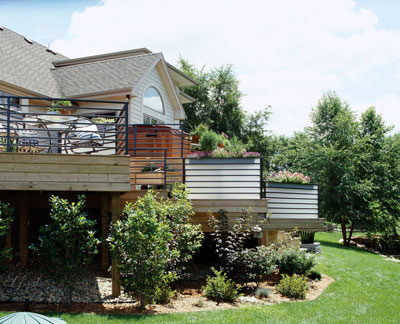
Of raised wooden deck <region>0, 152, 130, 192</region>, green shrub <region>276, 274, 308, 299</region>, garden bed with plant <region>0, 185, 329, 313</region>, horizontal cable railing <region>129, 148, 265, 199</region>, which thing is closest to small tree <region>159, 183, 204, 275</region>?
garden bed with plant <region>0, 185, 329, 313</region>

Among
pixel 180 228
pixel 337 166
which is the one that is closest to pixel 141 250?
pixel 180 228

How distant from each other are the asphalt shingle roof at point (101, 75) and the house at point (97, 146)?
0.14 feet

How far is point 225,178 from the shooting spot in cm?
1007

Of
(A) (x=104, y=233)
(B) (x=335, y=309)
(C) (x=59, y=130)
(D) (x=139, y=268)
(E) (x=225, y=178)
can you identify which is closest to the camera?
(D) (x=139, y=268)

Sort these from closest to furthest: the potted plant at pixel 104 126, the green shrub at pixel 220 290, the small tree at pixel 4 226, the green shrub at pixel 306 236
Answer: the small tree at pixel 4 226 → the potted plant at pixel 104 126 → the green shrub at pixel 220 290 → the green shrub at pixel 306 236

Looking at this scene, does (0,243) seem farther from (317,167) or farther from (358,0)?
(317,167)

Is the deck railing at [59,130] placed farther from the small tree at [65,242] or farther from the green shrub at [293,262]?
the green shrub at [293,262]

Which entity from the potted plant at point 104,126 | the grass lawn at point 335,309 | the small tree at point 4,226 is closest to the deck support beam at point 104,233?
the potted plant at point 104,126

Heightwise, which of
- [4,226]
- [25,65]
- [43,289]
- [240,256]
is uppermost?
[25,65]

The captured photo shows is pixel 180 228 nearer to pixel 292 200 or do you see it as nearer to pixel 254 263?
pixel 254 263

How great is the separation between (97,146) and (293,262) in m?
6.01

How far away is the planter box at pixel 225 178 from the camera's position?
1004 cm

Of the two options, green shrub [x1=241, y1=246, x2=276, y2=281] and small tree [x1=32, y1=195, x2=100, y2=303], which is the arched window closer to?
green shrub [x1=241, y1=246, x2=276, y2=281]

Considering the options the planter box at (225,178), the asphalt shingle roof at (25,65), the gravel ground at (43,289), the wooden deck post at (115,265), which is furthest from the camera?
the asphalt shingle roof at (25,65)
